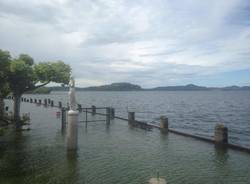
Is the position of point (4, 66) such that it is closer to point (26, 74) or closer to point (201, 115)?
point (26, 74)

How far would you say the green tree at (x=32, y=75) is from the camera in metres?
18.5

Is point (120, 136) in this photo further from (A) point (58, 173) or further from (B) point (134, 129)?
(A) point (58, 173)

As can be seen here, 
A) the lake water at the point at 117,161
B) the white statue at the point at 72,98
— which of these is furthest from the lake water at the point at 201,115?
the white statue at the point at 72,98

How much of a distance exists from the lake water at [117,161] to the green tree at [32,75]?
13.4 feet

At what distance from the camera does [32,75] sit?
18.9m

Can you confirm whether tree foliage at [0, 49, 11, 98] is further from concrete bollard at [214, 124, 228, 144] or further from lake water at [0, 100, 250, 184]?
concrete bollard at [214, 124, 228, 144]

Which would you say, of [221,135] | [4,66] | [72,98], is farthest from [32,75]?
[221,135]

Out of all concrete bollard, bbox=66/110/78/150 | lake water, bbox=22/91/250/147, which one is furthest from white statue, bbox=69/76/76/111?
→ lake water, bbox=22/91/250/147

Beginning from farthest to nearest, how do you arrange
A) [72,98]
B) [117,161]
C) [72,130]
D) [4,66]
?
[4,66], [72,98], [72,130], [117,161]

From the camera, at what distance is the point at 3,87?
19.1 meters

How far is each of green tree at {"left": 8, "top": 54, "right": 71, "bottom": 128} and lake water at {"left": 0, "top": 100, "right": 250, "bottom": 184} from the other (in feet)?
13.4

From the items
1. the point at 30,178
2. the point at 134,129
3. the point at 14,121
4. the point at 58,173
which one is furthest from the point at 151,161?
the point at 14,121

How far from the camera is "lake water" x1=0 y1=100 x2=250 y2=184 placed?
29.8ft

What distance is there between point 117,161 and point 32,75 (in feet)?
36.2
